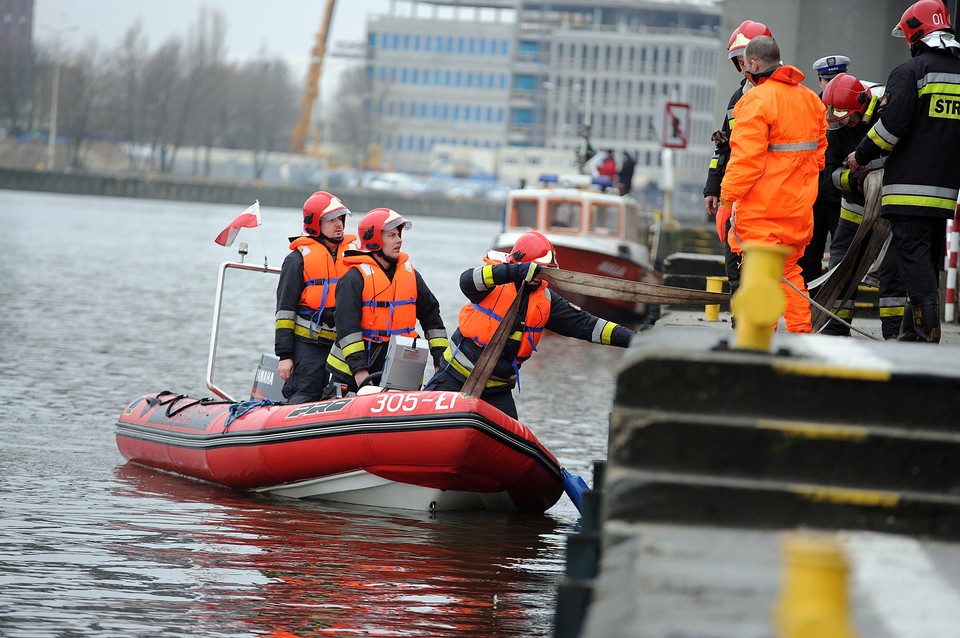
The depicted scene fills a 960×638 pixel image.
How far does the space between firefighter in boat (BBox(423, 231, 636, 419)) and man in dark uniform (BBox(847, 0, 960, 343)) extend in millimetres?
1654

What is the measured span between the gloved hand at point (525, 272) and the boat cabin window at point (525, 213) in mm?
18190

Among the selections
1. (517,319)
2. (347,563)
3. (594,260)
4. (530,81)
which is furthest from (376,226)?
(530,81)

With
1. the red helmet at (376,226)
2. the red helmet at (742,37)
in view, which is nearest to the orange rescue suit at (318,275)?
the red helmet at (376,226)

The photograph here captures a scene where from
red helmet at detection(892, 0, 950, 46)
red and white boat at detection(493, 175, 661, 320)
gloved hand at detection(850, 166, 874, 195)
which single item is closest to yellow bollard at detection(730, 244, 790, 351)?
red helmet at detection(892, 0, 950, 46)

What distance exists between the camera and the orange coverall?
7574mm

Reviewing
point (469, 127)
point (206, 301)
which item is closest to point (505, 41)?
point (469, 127)

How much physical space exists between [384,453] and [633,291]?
2.06 metres

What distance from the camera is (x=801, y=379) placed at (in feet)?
14.4

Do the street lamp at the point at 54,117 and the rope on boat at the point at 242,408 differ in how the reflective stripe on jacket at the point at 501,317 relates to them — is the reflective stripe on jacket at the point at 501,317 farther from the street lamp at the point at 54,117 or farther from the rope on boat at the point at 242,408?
the street lamp at the point at 54,117

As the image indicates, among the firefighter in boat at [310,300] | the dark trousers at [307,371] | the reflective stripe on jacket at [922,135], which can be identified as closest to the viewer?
the reflective stripe on jacket at [922,135]

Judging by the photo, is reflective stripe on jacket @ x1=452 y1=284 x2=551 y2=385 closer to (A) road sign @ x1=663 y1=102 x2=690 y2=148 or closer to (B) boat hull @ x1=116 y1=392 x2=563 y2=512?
(B) boat hull @ x1=116 y1=392 x2=563 y2=512

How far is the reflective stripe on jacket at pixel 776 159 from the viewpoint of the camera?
757cm

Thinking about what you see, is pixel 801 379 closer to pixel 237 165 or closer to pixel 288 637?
pixel 288 637

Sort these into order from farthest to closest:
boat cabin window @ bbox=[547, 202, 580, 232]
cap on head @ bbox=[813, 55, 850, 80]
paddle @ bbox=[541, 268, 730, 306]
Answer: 1. boat cabin window @ bbox=[547, 202, 580, 232]
2. cap on head @ bbox=[813, 55, 850, 80]
3. paddle @ bbox=[541, 268, 730, 306]
